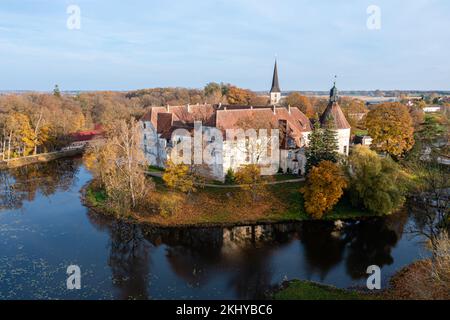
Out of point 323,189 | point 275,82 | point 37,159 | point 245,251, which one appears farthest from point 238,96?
point 245,251

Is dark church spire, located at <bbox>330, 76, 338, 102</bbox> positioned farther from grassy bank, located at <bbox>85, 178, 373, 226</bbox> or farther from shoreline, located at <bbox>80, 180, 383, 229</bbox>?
shoreline, located at <bbox>80, 180, 383, 229</bbox>

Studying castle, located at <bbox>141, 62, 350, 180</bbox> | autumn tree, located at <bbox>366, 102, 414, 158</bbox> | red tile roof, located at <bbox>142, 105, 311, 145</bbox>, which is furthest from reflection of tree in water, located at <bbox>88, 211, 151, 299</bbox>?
autumn tree, located at <bbox>366, 102, 414, 158</bbox>

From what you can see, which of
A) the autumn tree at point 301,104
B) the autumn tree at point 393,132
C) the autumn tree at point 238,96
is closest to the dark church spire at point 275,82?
the autumn tree at point 301,104

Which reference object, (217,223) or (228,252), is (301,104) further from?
(228,252)

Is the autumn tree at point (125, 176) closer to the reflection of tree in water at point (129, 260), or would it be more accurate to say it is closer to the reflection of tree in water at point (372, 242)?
the reflection of tree in water at point (129, 260)
